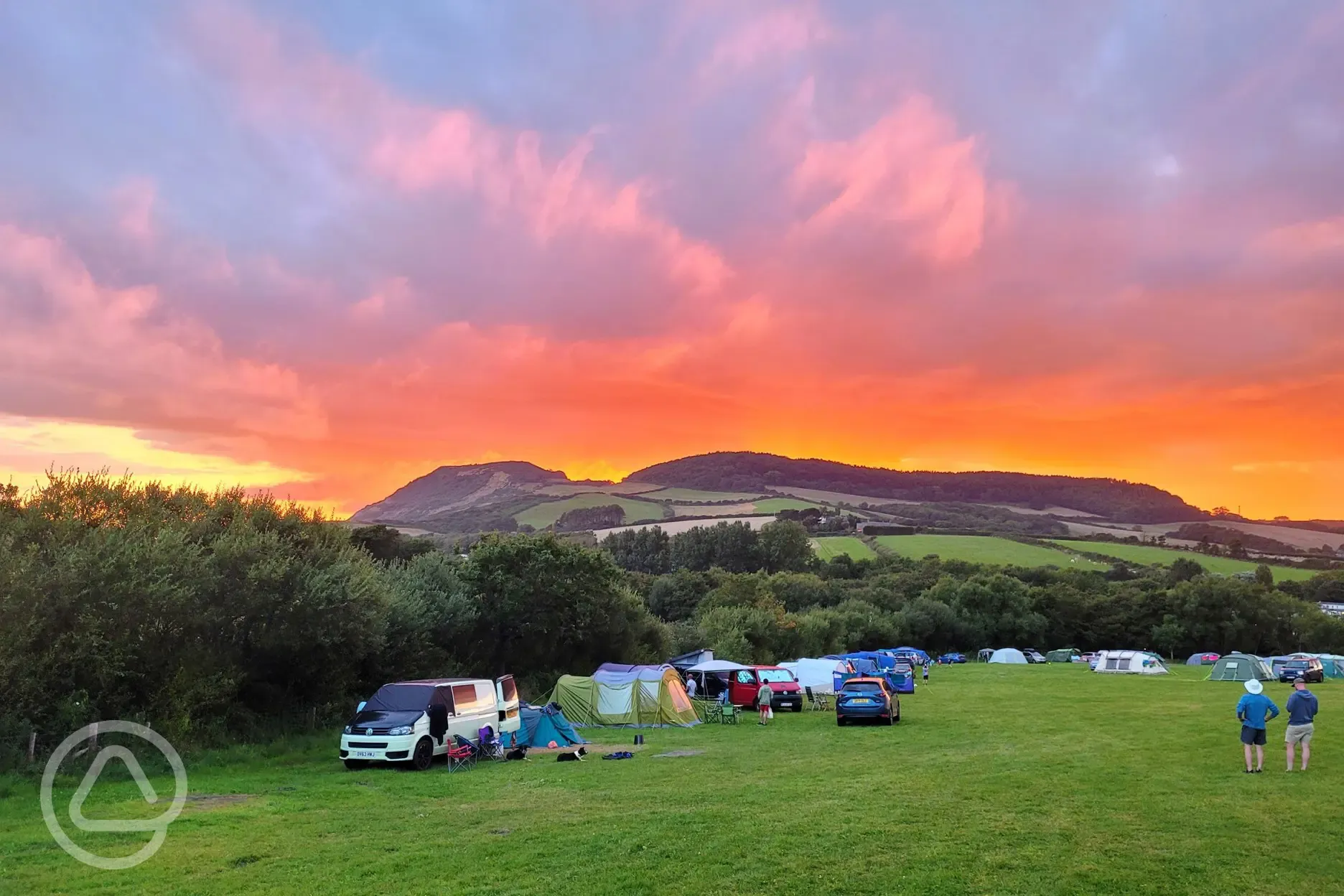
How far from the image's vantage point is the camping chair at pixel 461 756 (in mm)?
17656

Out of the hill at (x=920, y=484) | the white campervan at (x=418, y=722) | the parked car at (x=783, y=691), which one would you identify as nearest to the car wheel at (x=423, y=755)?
the white campervan at (x=418, y=722)

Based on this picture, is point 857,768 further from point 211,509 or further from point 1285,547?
point 1285,547

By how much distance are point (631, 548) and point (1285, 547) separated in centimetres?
9638

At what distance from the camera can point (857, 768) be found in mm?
15828

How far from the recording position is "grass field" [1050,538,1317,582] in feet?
342

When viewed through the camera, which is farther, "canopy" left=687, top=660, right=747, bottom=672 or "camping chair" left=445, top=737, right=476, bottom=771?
"canopy" left=687, top=660, right=747, bottom=672

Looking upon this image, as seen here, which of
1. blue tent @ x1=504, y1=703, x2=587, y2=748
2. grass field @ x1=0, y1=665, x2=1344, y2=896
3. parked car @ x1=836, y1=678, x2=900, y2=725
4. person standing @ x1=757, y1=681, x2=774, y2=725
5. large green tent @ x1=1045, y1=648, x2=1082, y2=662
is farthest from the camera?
large green tent @ x1=1045, y1=648, x2=1082, y2=662

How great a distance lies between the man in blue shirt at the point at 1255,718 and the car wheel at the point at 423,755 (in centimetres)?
1475

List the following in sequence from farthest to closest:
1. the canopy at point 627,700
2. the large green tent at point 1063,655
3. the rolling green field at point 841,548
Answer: the rolling green field at point 841,548, the large green tent at point 1063,655, the canopy at point 627,700

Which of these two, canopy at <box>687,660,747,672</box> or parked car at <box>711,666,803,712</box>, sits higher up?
canopy at <box>687,660,747,672</box>

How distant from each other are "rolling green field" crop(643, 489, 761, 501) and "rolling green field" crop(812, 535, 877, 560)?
26.9 meters

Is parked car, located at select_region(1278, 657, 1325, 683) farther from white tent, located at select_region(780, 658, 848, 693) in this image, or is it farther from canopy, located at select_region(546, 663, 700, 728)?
canopy, located at select_region(546, 663, 700, 728)

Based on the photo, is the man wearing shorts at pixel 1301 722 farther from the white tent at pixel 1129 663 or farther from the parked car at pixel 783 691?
the white tent at pixel 1129 663

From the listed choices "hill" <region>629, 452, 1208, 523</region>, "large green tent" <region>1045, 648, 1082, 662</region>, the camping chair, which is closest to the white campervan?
the camping chair
